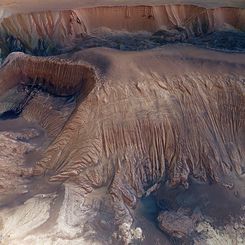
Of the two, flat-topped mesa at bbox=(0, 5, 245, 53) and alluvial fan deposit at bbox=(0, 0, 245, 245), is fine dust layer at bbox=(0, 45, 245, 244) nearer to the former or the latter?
alluvial fan deposit at bbox=(0, 0, 245, 245)

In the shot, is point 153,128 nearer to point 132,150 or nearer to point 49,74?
point 132,150

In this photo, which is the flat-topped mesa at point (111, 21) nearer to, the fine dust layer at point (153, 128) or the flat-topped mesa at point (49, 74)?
the flat-topped mesa at point (49, 74)

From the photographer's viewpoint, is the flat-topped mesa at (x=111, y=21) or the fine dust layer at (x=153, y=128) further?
the flat-topped mesa at (x=111, y=21)

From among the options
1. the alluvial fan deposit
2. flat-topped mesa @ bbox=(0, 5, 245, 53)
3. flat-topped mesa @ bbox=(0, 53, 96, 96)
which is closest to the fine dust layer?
the alluvial fan deposit

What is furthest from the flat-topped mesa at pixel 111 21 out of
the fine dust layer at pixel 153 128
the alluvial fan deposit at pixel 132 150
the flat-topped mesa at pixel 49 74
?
the fine dust layer at pixel 153 128

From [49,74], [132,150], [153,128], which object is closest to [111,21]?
[49,74]

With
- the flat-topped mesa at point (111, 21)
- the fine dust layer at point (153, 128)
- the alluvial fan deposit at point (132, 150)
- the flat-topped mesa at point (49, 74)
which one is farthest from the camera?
the flat-topped mesa at point (111, 21)
